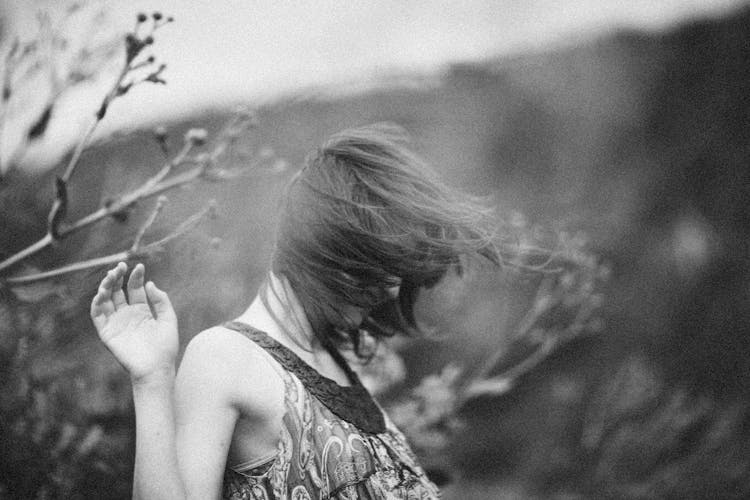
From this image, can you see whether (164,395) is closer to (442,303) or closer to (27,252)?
(27,252)

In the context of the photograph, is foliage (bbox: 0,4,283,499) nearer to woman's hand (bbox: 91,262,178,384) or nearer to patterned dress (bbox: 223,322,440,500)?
woman's hand (bbox: 91,262,178,384)

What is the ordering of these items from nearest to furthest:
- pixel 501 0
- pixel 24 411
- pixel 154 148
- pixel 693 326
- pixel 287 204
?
pixel 24 411
pixel 287 204
pixel 154 148
pixel 501 0
pixel 693 326

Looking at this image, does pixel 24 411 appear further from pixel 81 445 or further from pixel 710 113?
pixel 710 113

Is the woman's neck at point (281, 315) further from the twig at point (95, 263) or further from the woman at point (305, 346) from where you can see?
the twig at point (95, 263)

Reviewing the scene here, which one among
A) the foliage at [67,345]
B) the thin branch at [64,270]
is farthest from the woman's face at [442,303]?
the thin branch at [64,270]

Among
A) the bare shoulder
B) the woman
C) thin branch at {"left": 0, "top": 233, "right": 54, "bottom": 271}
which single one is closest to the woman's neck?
the woman

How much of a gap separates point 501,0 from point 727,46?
0.96m

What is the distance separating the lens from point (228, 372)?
37.0 inches

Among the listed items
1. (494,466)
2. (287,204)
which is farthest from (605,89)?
(287,204)

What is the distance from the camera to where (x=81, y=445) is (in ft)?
3.80

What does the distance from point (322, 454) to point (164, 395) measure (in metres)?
0.28

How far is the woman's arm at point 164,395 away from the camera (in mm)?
851

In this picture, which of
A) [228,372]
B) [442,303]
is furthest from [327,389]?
[442,303]

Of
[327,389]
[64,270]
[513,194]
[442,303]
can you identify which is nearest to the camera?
[64,270]
